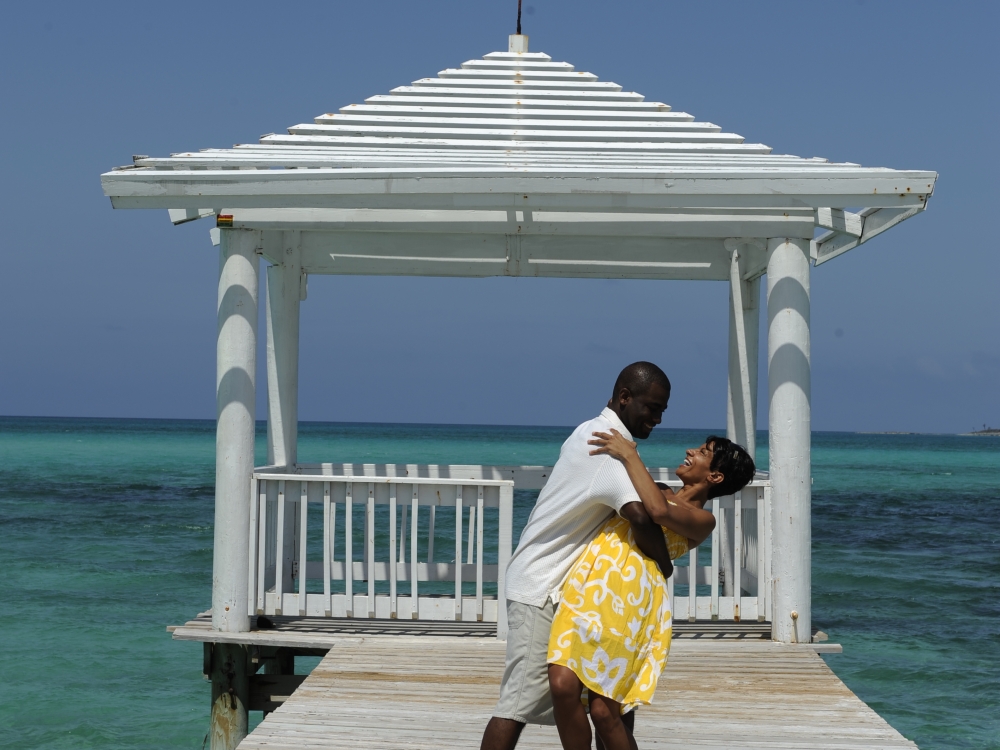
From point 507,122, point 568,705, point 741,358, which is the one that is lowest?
point 568,705

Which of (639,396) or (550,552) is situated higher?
(639,396)

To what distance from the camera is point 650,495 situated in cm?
385

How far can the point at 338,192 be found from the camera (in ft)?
21.9

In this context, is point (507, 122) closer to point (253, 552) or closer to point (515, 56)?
point (515, 56)

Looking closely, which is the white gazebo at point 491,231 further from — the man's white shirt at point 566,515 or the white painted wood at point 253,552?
the man's white shirt at point 566,515

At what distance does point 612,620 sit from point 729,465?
0.67 meters

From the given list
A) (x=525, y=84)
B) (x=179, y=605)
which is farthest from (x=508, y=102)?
(x=179, y=605)

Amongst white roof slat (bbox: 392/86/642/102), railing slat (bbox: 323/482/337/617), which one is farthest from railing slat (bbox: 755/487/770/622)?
white roof slat (bbox: 392/86/642/102)

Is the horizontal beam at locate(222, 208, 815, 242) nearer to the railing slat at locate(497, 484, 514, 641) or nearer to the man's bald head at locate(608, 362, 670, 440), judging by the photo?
the railing slat at locate(497, 484, 514, 641)

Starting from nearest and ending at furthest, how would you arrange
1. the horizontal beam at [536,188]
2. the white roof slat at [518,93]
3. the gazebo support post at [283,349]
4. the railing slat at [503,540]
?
the horizontal beam at [536,188]
the railing slat at [503,540]
the white roof slat at [518,93]
the gazebo support post at [283,349]

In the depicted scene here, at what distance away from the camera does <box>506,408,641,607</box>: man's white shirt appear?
12.8 ft

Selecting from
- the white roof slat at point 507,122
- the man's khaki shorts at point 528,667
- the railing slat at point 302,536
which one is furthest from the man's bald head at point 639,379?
the white roof slat at point 507,122

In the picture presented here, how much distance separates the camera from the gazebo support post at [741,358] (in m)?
8.99

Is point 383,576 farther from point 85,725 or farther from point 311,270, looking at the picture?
point 85,725
